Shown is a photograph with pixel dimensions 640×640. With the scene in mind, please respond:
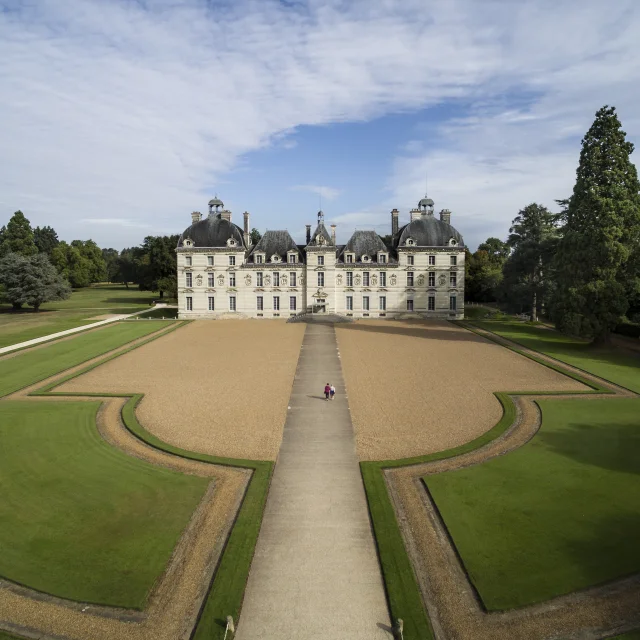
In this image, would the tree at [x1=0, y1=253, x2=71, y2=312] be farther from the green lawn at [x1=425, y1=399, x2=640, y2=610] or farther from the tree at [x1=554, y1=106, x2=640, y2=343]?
the green lawn at [x1=425, y1=399, x2=640, y2=610]

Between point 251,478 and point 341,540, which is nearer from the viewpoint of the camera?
point 341,540

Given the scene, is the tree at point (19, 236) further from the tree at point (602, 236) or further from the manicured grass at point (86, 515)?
the tree at point (602, 236)

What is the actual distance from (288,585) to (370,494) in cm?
493

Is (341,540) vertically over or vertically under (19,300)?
under

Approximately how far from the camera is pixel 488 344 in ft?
143

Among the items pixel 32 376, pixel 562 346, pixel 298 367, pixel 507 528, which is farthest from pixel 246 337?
pixel 507 528

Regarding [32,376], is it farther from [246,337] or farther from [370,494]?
[370,494]

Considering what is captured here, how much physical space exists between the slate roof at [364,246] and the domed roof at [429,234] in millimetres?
2856

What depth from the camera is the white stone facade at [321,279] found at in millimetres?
63281

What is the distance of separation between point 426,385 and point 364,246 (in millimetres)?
38390

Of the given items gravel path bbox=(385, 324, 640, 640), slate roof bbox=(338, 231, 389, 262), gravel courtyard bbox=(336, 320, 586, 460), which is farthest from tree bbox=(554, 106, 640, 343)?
gravel path bbox=(385, 324, 640, 640)

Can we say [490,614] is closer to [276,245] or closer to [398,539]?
[398,539]

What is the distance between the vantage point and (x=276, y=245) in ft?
213

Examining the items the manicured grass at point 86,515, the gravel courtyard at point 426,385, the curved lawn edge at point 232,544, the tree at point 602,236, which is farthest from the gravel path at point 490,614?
Answer: the tree at point 602,236
